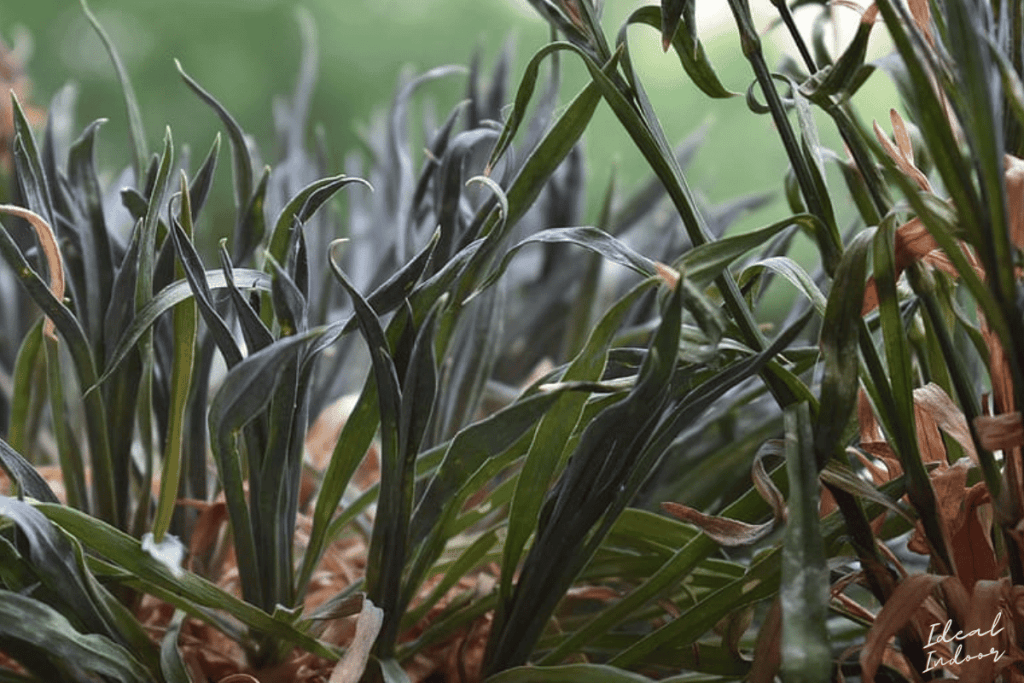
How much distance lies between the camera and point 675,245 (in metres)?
0.54

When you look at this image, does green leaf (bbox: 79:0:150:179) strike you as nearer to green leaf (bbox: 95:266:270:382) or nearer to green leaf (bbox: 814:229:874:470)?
green leaf (bbox: 95:266:270:382)

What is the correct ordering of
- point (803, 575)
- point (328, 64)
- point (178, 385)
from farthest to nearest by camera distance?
point (328, 64) → point (178, 385) → point (803, 575)

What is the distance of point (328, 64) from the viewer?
4.60ft

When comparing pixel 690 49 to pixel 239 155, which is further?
pixel 239 155

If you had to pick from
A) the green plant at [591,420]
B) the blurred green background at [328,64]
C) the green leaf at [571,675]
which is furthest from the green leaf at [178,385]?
the blurred green background at [328,64]

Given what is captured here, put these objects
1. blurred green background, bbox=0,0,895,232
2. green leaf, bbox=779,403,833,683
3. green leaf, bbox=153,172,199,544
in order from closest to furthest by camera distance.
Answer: green leaf, bbox=779,403,833,683
green leaf, bbox=153,172,199,544
blurred green background, bbox=0,0,895,232

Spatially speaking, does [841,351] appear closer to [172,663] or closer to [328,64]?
[172,663]

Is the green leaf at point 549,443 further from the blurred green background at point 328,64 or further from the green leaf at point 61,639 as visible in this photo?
the blurred green background at point 328,64

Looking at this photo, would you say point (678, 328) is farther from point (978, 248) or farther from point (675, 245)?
point (675, 245)

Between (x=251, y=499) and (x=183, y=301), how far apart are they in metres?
0.06

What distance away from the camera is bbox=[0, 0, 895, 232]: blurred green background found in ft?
4.24

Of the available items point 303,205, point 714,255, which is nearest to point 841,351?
point 714,255

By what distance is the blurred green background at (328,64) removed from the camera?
1.29 meters

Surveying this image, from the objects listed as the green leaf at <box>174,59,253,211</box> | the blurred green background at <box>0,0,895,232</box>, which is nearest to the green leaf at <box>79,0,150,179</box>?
the green leaf at <box>174,59,253,211</box>
